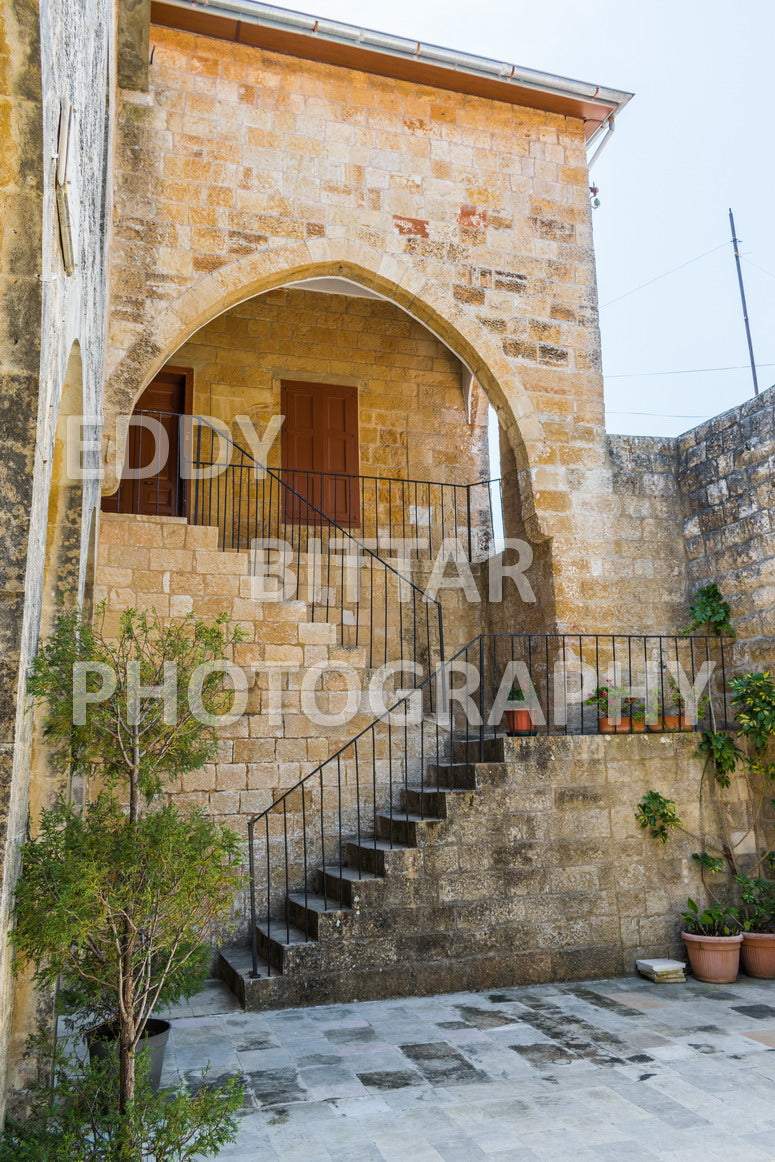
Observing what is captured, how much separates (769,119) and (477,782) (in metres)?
28.8

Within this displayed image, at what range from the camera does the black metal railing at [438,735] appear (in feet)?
18.3

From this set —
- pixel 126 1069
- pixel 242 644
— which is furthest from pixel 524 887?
pixel 126 1069

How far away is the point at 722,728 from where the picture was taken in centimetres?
609

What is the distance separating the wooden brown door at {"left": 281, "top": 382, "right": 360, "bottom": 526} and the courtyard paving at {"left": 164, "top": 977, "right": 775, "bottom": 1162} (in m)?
4.16

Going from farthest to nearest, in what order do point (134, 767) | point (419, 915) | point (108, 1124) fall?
point (419, 915) → point (134, 767) → point (108, 1124)

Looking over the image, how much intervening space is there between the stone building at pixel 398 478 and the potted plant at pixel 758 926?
455 mm

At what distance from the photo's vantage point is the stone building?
5.14 m

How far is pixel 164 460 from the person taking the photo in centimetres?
754

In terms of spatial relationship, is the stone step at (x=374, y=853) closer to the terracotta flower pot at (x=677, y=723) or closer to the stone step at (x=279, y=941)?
the stone step at (x=279, y=941)

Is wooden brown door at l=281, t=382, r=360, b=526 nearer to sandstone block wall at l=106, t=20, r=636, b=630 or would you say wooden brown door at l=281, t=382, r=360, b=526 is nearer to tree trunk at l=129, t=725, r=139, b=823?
sandstone block wall at l=106, t=20, r=636, b=630

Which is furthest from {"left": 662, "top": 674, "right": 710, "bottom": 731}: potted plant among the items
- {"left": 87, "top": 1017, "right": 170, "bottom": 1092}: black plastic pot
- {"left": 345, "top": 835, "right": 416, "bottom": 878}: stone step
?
{"left": 87, "top": 1017, "right": 170, "bottom": 1092}: black plastic pot

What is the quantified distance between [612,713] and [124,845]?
12.3 feet

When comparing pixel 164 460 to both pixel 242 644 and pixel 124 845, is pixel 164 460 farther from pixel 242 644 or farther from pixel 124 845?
pixel 124 845

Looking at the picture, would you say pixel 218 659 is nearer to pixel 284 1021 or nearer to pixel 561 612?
pixel 284 1021
